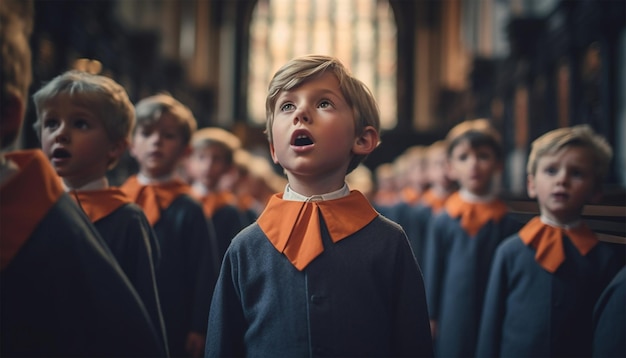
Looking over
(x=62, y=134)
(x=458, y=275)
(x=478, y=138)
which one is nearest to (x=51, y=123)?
(x=62, y=134)

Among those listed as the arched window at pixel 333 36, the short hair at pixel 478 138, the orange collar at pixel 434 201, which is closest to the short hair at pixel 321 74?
the short hair at pixel 478 138

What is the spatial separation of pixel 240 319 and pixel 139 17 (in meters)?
13.0

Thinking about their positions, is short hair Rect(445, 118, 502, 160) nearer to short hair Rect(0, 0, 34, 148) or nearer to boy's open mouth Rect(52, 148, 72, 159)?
boy's open mouth Rect(52, 148, 72, 159)

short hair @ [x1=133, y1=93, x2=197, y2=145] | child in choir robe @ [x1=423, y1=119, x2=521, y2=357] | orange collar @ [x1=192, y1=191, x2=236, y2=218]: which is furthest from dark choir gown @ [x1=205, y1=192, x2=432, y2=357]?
orange collar @ [x1=192, y1=191, x2=236, y2=218]

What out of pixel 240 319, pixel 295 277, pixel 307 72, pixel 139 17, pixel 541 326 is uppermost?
pixel 139 17

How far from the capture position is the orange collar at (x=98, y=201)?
2.08 meters

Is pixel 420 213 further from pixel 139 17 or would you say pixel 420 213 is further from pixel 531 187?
pixel 139 17

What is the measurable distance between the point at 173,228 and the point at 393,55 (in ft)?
62.8

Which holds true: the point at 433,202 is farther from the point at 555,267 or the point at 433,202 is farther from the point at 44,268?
the point at 44,268

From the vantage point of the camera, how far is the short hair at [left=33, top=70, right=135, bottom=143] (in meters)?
2.00

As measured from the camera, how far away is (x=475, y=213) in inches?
140

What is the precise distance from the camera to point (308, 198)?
→ 5.64 feet

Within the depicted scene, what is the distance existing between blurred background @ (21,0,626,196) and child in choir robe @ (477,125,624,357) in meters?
1.29

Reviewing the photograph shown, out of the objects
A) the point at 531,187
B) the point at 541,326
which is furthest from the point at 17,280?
the point at 531,187
